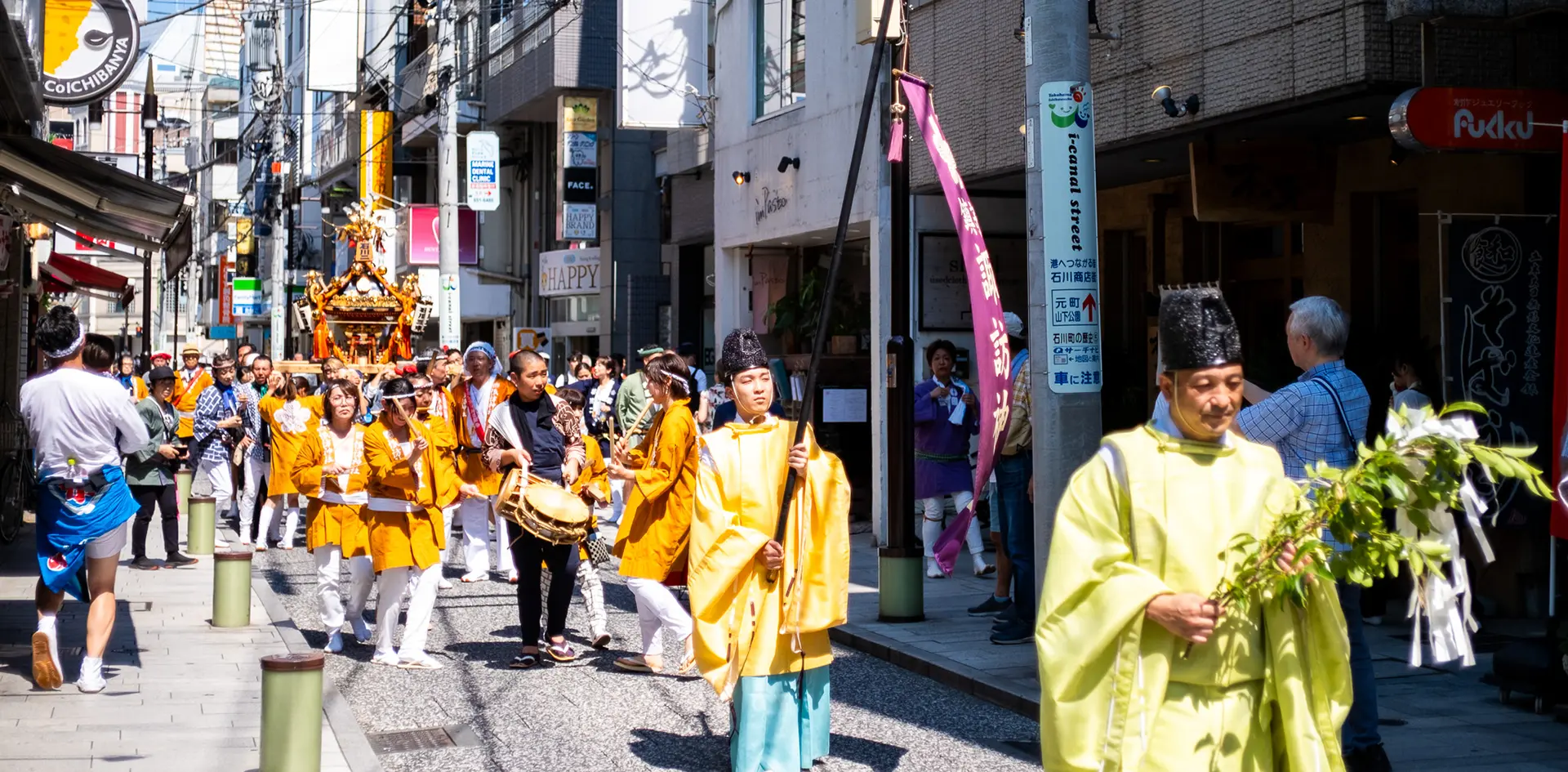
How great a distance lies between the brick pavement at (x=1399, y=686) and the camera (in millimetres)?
7098

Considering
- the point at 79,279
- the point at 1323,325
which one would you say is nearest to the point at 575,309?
the point at 79,279

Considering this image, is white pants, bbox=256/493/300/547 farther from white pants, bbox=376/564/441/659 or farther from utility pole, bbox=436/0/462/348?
white pants, bbox=376/564/441/659

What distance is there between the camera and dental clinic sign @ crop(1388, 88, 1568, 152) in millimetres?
8383

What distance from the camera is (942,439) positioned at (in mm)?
13102

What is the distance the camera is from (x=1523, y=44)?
9.03 meters

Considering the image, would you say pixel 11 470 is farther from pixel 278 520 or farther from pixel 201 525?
pixel 278 520

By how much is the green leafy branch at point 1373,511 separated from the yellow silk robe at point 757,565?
2887mm

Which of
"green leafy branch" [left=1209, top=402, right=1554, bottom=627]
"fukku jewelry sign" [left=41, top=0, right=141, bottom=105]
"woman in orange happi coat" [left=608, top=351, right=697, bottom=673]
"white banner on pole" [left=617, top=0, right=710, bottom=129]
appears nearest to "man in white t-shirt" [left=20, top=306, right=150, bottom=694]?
"woman in orange happi coat" [left=608, top=351, right=697, bottom=673]

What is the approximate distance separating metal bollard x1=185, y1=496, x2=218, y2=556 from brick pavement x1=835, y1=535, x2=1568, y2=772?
6.89 m

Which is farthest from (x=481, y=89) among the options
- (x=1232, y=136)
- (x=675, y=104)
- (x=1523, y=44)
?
(x=1523, y=44)

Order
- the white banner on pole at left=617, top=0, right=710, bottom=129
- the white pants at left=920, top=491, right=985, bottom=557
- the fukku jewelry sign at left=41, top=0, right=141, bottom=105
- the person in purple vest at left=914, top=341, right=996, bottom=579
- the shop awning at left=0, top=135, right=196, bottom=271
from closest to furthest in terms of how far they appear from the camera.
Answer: the shop awning at left=0, top=135, right=196, bottom=271 < the person in purple vest at left=914, top=341, right=996, bottom=579 < the white pants at left=920, top=491, right=985, bottom=557 < the fukku jewelry sign at left=41, top=0, right=141, bottom=105 < the white banner on pole at left=617, top=0, right=710, bottom=129

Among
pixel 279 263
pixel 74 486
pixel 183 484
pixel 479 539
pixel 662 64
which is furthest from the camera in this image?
pixel 279 263

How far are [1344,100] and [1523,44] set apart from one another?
1034 mm

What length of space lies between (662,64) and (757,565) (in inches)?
626
